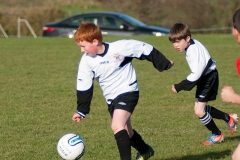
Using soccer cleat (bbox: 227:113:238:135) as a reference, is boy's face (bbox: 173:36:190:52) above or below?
above

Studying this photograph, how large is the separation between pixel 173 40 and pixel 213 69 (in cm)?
63

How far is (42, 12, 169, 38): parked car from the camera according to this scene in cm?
2327

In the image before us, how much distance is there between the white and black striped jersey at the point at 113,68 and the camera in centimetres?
618

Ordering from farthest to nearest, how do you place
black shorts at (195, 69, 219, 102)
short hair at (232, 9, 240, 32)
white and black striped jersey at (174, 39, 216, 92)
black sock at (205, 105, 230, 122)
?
black sock at (205, 105, 230, 122), black shorts at (195, 69, 219, 102), white and black striped jersey at (174, 39, 216, 92), short hair at (232, 9, 240, 32)

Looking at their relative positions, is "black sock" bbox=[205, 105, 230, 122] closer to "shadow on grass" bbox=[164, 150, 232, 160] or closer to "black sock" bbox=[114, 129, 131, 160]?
"shadow on grass" bbox=[164, 150, 232, 160]

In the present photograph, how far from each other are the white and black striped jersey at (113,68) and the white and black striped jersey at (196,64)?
2.84 feet

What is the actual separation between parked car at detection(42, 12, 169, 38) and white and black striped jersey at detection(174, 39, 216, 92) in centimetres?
1580

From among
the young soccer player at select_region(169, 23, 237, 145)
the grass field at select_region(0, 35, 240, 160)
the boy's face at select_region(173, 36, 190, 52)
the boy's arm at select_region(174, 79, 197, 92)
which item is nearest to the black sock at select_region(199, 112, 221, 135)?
the young soccer player at select_region(169, 23, 237, 145)

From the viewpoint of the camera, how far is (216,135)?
761 cm

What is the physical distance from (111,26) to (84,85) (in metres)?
17.7

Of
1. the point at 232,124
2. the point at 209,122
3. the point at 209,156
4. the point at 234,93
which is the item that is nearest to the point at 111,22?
the point at 232,124

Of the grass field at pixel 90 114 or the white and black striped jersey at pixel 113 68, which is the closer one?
the white and black striped jersey at pixel 113 68

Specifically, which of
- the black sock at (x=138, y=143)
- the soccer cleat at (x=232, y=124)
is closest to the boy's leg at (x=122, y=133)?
the black sock at (x=138, y=143)

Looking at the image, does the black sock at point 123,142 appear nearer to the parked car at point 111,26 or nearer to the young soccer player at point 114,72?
the young soccer player at point 114,72
